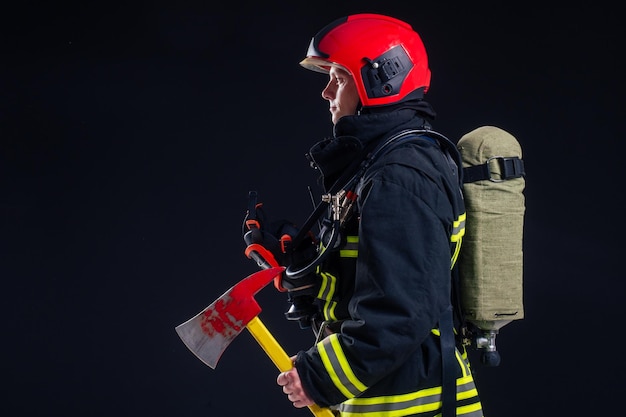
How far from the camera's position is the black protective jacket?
6.80 ft

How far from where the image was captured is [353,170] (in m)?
2.36

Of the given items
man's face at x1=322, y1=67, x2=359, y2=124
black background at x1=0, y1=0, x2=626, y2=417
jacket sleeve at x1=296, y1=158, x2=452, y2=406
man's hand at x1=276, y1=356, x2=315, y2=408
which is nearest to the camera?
jacket sleeve at x1=296, y1=158, x2=452, y2=406

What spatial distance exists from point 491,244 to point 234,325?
798 mm

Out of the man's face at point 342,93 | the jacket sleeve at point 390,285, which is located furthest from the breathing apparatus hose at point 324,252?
the man's face at point 342,93

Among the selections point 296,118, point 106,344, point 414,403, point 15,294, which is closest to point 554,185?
point 296,118

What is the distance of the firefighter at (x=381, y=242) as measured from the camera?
2078 millimetres

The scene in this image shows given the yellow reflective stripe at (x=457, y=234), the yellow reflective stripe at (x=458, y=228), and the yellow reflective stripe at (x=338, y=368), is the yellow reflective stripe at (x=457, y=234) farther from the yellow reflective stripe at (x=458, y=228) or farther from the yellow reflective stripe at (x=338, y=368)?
the yellow reflective stripe at (x=338, y=368)

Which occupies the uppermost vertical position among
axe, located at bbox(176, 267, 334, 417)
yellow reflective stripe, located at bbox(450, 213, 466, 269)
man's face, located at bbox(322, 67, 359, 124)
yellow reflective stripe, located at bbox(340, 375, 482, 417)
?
man's face, located at bbox(322, 67, 359, 124)

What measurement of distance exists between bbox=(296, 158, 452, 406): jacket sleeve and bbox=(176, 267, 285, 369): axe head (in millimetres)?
335

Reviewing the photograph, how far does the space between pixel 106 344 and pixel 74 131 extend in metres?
1.12

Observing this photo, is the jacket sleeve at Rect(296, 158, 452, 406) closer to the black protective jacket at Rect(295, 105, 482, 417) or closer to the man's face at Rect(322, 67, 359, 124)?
the black protective jacket at Rect(295, 105, 482, 417)

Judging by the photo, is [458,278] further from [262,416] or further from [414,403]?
[262,416]

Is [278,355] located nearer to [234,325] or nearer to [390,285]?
[234,325]

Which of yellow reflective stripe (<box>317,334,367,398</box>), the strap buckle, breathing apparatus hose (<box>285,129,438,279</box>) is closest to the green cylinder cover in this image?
the strap buckle
